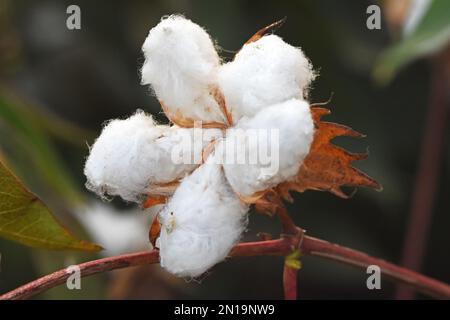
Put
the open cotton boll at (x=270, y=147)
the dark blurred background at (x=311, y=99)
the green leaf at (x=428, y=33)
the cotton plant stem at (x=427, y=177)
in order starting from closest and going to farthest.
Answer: the open cotton boll at (x=270, y=147) < the green leaf at (x=428, y=33) < the cotton plant stem at (x=427, y=177) < the dark blurred background at (x=311, y=99)

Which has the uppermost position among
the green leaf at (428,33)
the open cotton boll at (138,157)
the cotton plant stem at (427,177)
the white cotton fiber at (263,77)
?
the green leaf at (428,33)

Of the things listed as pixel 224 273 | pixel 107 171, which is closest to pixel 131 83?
pixel 224 273

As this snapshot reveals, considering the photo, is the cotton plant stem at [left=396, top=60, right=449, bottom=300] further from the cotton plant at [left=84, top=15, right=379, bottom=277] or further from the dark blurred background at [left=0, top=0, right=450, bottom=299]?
the cotton plant at [left=84, top=15, right=379, bottom=277]

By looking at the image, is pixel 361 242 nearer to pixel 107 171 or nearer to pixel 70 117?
pixel 70 117

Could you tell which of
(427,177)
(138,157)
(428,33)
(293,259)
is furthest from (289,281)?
(427,177)

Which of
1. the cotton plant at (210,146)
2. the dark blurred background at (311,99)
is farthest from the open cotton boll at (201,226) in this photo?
the dark blurred background at (311,99)

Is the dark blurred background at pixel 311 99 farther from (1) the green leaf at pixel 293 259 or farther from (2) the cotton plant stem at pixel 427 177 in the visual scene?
(1) the green leaf at pixel 293 259

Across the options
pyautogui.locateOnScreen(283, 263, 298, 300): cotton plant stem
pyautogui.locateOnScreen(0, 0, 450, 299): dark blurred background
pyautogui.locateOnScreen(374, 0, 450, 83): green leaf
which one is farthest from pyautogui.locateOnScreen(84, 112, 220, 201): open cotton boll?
pyautogui.locateOnScreen(0, 0, 450, 299): dark blurred background
